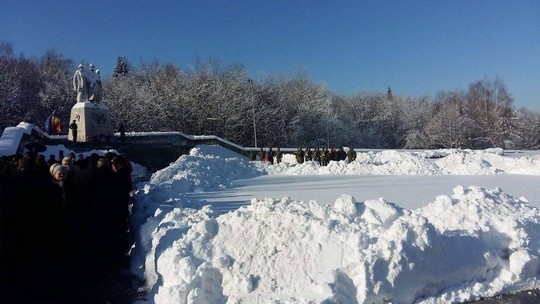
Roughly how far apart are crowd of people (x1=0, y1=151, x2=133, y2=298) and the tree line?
1345 inches

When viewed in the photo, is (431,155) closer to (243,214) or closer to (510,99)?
(243,214)

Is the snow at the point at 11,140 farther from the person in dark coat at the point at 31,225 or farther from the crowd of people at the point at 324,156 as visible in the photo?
the crowd of people at the point at 324,156

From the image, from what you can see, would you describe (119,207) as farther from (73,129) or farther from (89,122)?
(89,122)

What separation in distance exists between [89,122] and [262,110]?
2713 cm

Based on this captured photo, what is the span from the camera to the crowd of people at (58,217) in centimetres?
587

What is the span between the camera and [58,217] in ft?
20.5

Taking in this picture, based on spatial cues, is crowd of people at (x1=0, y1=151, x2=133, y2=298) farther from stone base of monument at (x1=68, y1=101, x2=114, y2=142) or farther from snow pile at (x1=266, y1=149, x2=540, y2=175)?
stone base of monument at (x1=68, y1=101, x2=114, y2=142)

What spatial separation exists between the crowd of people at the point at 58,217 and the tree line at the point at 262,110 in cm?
3416

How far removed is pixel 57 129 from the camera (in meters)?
33.6

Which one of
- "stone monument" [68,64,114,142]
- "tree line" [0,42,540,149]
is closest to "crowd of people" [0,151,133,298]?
"stone monument" [68,64,114,142]

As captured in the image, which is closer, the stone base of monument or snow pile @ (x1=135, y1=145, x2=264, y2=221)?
snow pile @ (x1=135, y1=145, x2=264, y2=221)

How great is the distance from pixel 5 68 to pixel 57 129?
19607 mm

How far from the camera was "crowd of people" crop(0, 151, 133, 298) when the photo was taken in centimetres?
587

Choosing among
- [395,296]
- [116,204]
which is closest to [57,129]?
[116,204]
